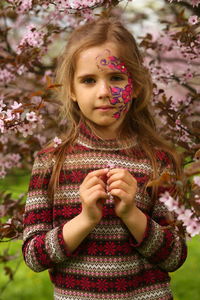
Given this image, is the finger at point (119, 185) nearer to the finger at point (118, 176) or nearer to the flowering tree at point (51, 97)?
the finger at point (118, 176)

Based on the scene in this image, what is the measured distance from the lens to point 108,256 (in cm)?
186

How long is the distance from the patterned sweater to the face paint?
0.54 feet

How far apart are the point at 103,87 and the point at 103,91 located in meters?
0.02

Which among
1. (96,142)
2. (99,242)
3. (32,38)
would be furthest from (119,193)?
(32,38)

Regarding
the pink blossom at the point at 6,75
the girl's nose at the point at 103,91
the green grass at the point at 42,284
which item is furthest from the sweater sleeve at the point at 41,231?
the green grass at the point at 42,284

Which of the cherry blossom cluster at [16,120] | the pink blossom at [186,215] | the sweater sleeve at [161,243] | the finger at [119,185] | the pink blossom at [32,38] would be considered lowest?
the sweater sleeve at [161,243]

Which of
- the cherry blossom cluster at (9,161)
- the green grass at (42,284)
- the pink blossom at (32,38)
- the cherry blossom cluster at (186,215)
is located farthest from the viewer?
the green grass at (42,284)

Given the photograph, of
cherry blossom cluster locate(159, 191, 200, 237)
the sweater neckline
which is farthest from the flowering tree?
the sweater neckline

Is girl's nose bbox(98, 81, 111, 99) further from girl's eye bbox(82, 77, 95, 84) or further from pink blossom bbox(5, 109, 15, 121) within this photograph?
pink blossom bbox(5, 109, 15, 121)

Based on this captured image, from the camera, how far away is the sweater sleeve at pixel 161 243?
1.87 m

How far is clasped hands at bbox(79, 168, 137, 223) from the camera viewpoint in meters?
1.70

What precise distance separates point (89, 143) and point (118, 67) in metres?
0.33

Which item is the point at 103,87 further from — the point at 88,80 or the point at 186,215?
the point at 186,215

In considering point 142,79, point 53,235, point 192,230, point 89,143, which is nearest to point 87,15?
point 142,79
